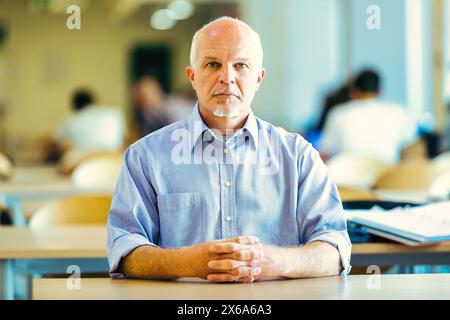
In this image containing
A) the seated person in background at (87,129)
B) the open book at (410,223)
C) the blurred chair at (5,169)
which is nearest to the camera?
the open book at (410,223)

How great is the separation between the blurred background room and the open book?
20.7 inches

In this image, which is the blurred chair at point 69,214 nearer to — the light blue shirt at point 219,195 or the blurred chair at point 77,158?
the light blue shirt at point 219,195

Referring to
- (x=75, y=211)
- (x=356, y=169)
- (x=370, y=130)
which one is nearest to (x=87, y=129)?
(x=370, y=130)

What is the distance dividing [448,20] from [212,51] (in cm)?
739

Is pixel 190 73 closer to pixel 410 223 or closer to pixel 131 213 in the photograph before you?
pixel 131 213

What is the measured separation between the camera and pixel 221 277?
197 cm

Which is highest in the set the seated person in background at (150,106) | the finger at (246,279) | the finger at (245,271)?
the seated person in background at (150,106)

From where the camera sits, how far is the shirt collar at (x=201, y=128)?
7.01 ft

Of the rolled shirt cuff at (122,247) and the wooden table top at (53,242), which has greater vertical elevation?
the rolled shirt cuff at (122,247)

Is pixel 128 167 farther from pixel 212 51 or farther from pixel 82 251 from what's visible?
pixel 82 251

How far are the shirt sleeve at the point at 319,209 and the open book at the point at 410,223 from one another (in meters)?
0.45

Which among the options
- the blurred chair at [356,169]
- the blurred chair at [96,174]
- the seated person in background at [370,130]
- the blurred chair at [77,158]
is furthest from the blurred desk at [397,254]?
the blurred chair at [77,158]

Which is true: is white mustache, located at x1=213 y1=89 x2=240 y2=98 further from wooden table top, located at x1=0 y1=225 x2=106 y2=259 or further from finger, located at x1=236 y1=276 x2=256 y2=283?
wooden table top, located at x1=0 y1=225 x2=106 y2=259

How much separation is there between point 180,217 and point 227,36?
45 centimetres
